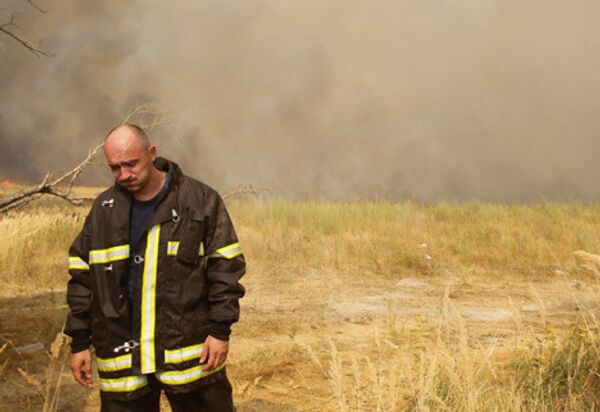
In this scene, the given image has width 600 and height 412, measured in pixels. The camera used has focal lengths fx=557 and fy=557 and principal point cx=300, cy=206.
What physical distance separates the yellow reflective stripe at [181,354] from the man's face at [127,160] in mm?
687

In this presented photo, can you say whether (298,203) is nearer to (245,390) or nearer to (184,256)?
(245,390)

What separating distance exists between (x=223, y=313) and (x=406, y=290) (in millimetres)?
6096

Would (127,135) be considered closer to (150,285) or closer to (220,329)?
(150,285)

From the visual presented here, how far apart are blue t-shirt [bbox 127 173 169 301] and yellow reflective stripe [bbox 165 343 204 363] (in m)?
0.28

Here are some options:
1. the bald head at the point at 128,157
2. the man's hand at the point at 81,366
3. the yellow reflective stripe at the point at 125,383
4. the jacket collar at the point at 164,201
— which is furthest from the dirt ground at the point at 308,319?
the bald head at the point at 128,157

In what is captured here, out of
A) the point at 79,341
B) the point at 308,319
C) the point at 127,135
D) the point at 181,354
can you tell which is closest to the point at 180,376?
the point at 181,354

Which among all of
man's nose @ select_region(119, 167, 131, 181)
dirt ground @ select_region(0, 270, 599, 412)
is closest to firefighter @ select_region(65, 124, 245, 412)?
man's nose @ select_region(119, 167, 131, 181)

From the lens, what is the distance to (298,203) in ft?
45.1

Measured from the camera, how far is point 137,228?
7.57 feet

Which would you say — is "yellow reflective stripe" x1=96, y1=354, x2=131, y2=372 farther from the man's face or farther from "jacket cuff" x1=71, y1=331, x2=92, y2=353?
the man's face

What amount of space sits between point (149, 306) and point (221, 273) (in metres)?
A: 0.32

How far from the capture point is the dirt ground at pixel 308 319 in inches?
160

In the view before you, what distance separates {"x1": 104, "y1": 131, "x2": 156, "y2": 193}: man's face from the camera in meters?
2.26

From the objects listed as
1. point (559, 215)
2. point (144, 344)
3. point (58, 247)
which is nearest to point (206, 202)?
point (144, 344)
